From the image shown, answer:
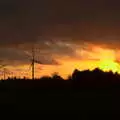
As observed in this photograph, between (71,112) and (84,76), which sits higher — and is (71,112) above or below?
below

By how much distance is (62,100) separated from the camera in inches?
3398

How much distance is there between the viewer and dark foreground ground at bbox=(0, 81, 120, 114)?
7862 cm

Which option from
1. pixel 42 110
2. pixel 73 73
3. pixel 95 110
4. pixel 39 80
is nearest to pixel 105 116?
pixel 95 110

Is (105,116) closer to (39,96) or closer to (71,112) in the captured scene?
(71,112)

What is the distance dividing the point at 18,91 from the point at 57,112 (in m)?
22.0

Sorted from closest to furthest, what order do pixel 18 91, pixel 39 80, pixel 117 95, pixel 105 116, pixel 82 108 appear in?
pixel 105 116, pixel 82 108, pixel 117 95, pixel 18 91, pixel 39 80

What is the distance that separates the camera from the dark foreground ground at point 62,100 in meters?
78.6

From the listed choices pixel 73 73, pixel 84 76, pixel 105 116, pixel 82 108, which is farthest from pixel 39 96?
pixel 73 73

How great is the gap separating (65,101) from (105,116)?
38.1 ft

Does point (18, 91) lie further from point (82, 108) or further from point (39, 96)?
point (82, 108)

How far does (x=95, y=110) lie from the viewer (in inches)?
3108

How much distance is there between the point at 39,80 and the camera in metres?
122

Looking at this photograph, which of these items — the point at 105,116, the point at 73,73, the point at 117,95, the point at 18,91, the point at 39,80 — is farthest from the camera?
the point at 73,73

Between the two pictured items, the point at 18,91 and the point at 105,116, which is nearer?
the point at 105,116
